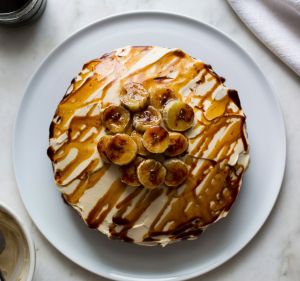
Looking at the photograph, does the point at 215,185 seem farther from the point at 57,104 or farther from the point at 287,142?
the point at 57,104

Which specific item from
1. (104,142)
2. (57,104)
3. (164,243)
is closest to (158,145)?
(104,142)

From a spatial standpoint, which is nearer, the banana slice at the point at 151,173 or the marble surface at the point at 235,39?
the banana slice at the point at 151,173

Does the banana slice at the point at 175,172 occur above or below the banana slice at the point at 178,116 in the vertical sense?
below

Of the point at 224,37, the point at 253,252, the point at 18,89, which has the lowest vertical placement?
Result: the point at 253,252

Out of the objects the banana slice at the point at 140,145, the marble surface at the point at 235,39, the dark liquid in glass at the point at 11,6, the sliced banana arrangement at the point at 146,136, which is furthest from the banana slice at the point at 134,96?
the dark liquid in glass at the point at 11,6

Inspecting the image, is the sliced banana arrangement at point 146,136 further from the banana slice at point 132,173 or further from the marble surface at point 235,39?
the marble surface at point 235,39

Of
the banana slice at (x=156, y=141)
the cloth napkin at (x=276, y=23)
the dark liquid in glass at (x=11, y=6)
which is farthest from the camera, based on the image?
the cloth napkin at (x=276, y=23)
